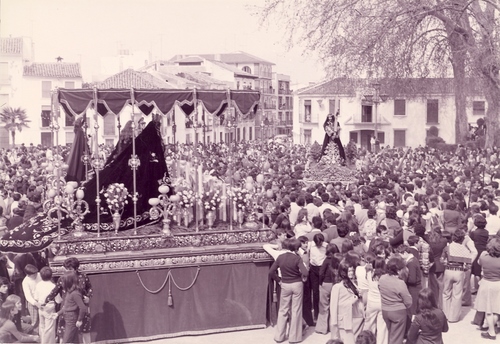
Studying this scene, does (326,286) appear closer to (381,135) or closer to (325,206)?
(325,206)

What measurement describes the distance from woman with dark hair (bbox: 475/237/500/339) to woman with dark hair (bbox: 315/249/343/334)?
204 cm

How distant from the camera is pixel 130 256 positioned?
9.66 meters

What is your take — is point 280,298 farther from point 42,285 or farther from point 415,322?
point 42,285

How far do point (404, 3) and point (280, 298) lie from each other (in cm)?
1157

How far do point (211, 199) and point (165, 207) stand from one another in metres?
0.94

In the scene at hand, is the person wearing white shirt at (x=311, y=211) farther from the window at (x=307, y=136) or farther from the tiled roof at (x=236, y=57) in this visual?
the tiled roof at (x=236, y=57)

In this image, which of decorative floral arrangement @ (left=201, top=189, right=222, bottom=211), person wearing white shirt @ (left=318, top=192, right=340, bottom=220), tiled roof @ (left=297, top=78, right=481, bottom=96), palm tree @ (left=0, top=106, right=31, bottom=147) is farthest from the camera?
palm tree @ (left=0, top=106, right=31, bottom=147)

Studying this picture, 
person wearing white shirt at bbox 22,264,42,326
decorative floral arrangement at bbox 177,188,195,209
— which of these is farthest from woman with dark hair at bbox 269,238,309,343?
person wearing white shirt at bbox 22,264,42,326

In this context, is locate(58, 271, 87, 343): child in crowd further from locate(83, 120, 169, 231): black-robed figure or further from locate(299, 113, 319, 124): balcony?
locate(299, 113, 319, 124): balcony

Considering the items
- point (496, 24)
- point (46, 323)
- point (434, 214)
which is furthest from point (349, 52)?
point (46, 323)

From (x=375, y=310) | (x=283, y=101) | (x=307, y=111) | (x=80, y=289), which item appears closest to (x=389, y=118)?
(x=307, y=111)

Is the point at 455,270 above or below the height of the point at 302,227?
below

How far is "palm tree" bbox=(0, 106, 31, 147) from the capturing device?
5107 cm

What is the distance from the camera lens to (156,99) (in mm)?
10508
